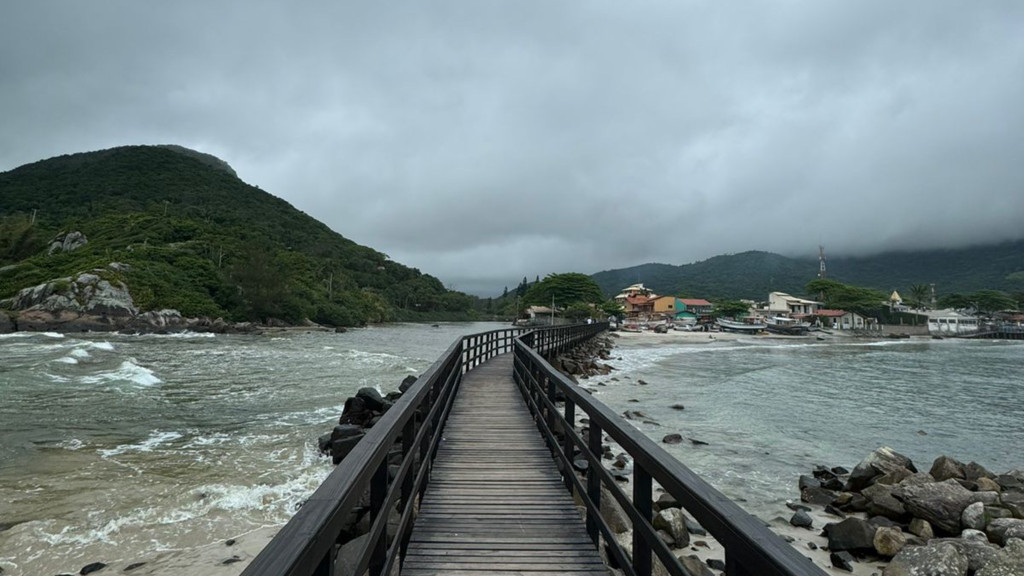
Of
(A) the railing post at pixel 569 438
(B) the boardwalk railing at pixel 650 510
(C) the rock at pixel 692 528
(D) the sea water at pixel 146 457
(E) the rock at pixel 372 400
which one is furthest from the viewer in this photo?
(E) the rock at pixel 372 400

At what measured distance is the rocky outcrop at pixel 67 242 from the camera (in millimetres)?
64812

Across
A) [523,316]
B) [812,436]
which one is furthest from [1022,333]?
[812,436]

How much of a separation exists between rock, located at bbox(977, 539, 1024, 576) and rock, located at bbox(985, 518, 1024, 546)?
607 millimetres

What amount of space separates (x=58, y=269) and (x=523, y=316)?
76150 mm

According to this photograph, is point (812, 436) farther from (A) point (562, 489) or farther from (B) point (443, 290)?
(B) point (443, 290)

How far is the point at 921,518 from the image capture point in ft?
20.0

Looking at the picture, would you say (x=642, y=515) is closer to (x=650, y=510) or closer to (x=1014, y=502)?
(x=650, y=510)

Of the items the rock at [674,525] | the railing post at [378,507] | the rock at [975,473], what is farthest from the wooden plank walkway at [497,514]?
the rock at [975,473]

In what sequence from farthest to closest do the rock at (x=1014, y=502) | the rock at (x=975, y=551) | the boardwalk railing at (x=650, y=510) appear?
the rock at (x=1014, y=502) < the rock at (x=975, y=551) < the boardwalk railing at (x=650, y=510)

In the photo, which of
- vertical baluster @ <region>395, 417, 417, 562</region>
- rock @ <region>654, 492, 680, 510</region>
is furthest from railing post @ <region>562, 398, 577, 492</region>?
rock @ <region>654, 492, 680, 510</region>

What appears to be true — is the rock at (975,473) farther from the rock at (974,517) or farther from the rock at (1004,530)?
the rock at (1004,530)

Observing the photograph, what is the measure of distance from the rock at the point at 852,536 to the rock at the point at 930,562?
58cm

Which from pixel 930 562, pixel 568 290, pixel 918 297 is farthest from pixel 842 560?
pixel 918 297

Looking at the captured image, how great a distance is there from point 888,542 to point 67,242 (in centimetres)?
9074
